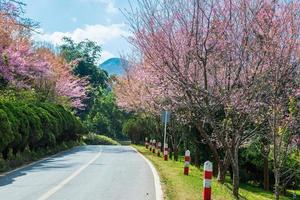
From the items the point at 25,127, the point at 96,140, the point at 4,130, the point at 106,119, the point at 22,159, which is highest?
the point at 106,119

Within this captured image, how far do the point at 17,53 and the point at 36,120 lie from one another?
524 cm

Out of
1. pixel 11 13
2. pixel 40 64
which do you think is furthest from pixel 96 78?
pixel 11 13

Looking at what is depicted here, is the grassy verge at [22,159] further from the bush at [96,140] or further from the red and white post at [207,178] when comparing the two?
the bush at [96,140]

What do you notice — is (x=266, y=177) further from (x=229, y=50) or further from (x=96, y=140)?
(x=96, y=140)

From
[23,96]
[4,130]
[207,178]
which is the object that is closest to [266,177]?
[23,96]

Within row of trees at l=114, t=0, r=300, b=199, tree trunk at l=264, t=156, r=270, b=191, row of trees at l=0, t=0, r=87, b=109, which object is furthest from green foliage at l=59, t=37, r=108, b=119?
row of trees at l=114, t=0, r=300, b=199

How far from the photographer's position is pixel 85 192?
12.1 meters

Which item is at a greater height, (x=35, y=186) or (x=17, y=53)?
(x=17, y=53)

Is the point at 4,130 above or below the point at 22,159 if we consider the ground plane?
above

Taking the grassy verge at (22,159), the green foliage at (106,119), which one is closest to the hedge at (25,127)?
the grassy verge at (22,159)

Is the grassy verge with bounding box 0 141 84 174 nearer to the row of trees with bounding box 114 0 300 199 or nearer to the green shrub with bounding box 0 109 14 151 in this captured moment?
the green shrub with bounding box 0 109 14 151

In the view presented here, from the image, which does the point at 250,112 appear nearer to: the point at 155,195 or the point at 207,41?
the point at 207,41

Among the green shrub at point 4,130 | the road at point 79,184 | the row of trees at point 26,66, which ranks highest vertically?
the row of trees at point 26,66

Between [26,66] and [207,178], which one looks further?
[26,66]
